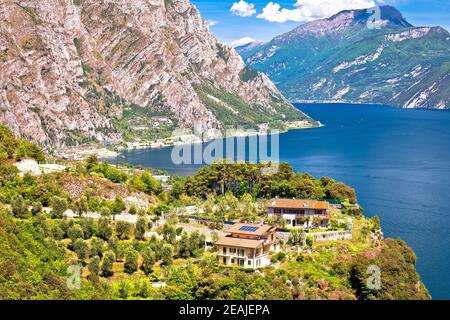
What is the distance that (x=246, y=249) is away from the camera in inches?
1521

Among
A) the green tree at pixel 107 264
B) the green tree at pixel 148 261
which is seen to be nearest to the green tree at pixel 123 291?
the green tree at pixel 107 264

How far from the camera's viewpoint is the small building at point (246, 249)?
127 feet

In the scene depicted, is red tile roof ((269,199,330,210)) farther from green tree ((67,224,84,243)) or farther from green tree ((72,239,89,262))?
green tree ((72,239,89,262))

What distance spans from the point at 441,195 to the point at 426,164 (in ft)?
109

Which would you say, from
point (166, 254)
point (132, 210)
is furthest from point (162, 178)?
point (166, 254)

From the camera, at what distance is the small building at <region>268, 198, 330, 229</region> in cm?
4847

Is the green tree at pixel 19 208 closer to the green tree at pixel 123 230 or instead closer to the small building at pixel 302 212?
the green tree at pixel 123 230

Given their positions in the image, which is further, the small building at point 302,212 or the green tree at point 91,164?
the green tree at point 91,164

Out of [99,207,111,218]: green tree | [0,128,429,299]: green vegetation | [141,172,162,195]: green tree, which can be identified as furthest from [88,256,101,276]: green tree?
[141,172,162,195]: green tree

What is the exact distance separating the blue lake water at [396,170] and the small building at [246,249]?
15.5 m

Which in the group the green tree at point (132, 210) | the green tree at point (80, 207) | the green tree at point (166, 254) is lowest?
the green tree at point (166, 254)

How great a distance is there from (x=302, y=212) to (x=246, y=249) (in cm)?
1201

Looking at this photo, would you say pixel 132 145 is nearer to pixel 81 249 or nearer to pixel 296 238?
pixel 296 238

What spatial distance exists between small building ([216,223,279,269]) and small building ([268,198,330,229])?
8.05 metres
